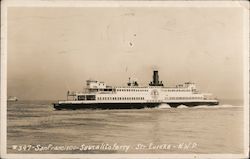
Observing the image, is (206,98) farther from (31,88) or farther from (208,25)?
(31,88)

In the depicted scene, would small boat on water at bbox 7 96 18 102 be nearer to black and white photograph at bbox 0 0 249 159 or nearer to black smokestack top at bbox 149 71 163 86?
black and white photograph at bbox 0 0 249 159

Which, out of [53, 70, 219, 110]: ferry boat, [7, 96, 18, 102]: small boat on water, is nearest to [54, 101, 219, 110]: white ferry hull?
[53, 70, 219, 110]: ferry boat

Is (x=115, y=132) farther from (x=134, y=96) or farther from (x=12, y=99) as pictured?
(x=12, y=99)

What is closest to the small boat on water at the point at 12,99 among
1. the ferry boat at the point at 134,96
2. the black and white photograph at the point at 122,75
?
the black and white photograph at the point at 122,75

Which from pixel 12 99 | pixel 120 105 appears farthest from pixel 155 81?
pixel 12 99

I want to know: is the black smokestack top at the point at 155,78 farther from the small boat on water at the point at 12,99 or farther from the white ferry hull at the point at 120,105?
the small boat on water at the point at 12,99

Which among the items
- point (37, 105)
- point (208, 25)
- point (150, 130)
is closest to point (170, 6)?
point (208, 25)

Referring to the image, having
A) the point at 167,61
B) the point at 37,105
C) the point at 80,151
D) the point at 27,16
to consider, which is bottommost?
the point at 80,151
